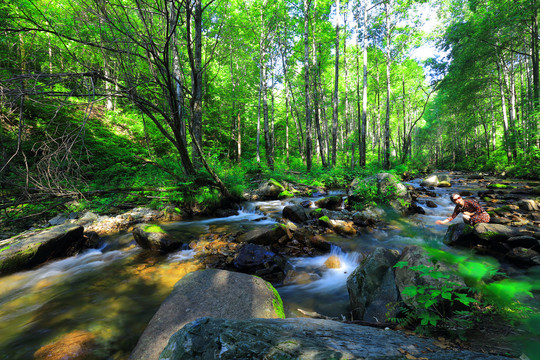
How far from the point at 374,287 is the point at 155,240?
17.9 ft

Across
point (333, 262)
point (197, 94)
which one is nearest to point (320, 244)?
point (333, 262)

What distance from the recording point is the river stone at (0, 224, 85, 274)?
15.6 feet

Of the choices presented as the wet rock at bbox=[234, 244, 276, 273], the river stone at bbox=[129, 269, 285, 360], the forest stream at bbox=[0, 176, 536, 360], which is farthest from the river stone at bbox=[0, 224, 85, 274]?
the wet rock at bbox=[234, 244, 276, 273]

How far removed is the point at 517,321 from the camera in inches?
79.9

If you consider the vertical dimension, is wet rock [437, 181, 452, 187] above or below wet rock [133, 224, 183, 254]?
above

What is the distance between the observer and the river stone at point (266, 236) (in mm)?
5656

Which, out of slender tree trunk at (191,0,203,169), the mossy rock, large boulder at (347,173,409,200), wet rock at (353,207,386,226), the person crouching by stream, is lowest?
wet rock at (353,207,386,226)

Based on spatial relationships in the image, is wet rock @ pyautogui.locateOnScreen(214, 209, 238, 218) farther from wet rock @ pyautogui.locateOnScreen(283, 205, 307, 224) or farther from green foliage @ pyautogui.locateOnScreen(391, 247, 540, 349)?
green foliage @ pyautogui.locateOnScreen(391, 247, 540, 349)

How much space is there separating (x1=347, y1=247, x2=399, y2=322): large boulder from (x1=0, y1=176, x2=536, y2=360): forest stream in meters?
0.41

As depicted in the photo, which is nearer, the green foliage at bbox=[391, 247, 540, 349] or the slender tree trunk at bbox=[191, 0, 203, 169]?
the green foliage at bbox=[391, 247, 540, 349]

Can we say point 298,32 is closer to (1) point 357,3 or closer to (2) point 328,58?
(2) point 328,58

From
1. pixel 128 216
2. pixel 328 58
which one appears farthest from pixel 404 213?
pixel 328 58

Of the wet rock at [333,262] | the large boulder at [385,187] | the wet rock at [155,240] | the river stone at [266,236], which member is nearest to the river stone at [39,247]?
the wet rock at [155,240]

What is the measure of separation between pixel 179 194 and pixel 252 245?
451 cm
